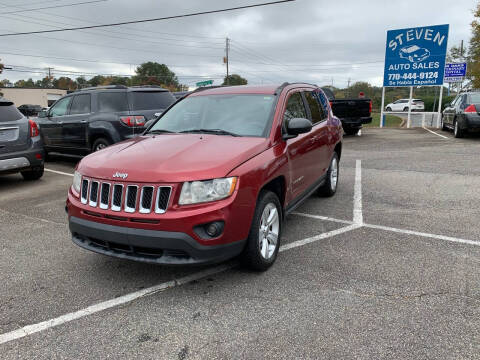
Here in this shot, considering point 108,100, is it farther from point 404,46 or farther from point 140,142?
point 404,46

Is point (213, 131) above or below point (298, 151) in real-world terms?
above

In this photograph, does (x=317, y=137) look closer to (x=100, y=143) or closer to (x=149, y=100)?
(x=149, y=100)

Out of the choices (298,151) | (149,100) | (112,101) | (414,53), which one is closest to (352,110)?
(414,53)

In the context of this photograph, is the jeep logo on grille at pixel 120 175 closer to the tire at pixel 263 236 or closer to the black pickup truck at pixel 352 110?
the tire at pixel 263 236

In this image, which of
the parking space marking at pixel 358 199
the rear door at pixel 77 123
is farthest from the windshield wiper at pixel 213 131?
the rear door at pixel 77 123

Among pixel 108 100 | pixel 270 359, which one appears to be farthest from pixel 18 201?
pixel 270 359

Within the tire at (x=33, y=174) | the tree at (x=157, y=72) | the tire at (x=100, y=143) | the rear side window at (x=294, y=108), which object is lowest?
the tire at (x=33, y=174)

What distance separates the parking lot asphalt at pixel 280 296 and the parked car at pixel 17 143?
6.03 feet

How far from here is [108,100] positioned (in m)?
8.63

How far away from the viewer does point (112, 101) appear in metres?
8.58

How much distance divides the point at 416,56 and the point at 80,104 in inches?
591

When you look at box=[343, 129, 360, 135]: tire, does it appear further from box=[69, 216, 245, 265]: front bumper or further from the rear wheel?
box=[69, 216, 245, 265]: front bumper

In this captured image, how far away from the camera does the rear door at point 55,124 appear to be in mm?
9469

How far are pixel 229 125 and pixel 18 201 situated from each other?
4.28m
